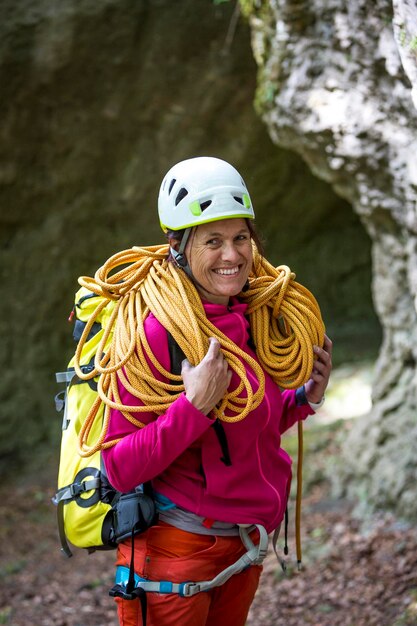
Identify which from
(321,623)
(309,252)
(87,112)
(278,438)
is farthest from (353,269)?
(278,438)

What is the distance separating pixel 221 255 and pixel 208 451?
0.61 m

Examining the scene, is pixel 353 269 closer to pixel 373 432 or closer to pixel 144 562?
pixel 373 432

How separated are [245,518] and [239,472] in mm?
150

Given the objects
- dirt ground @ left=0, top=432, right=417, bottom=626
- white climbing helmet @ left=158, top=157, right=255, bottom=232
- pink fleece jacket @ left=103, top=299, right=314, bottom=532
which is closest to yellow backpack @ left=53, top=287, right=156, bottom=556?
pink fleece jacket @ left=103, top=299, right=314, bottom=532

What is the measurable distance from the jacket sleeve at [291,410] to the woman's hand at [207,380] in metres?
0.53

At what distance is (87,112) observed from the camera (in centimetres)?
717

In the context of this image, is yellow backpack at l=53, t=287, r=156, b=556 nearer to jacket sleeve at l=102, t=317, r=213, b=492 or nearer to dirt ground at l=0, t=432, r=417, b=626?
jacket sleeve at l=102, t=317, r=213, b=492

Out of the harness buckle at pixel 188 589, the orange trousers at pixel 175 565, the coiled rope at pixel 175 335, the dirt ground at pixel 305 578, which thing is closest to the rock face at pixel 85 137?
the dirt ground at pixel 305 578

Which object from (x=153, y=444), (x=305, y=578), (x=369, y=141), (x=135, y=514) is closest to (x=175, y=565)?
(x=135, y=514)

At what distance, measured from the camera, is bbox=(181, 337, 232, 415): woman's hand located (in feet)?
7.62

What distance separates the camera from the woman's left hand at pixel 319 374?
8.86ft

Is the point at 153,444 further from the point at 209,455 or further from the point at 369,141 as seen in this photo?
the point at 369,141

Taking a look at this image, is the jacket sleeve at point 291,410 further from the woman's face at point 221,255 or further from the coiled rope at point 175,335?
the woman's face at point 221,255

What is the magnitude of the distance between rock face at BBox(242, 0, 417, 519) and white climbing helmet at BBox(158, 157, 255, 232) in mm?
1973
